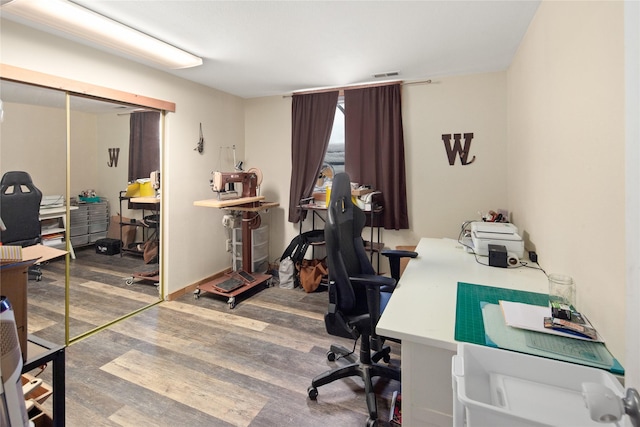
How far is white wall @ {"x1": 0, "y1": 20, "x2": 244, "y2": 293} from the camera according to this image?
2215 millimetres

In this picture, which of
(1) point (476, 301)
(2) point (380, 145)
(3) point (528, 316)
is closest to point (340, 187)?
(1) point (476, 301)

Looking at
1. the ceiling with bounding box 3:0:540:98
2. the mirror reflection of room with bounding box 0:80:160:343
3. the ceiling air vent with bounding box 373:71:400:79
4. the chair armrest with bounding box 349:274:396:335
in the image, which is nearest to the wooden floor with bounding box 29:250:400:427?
the mirror reflection of room with bounding box 0:80:160:343

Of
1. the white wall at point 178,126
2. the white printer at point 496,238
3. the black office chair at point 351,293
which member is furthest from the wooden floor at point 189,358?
the white printer at point 496,238

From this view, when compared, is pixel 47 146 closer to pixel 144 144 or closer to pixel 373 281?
pixel 144 144

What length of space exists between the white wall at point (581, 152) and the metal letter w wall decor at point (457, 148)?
3.61 ft

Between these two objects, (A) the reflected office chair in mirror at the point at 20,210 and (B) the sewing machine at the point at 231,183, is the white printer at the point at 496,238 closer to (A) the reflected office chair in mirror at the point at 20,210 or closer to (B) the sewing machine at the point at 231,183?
(B) the sewing machine at the point at 231,183

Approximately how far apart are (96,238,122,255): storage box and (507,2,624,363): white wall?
11.6ft

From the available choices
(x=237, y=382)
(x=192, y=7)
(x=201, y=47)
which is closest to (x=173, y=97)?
(x=201, y=47)

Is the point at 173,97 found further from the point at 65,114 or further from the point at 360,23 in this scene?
the point at 360,23

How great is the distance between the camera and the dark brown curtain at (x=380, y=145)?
3.44 meters

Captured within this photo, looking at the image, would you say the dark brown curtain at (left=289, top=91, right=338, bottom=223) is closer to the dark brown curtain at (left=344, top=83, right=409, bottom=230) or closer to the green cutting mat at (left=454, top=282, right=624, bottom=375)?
the dark brown curtain at (left=344, top=83, right=409, bottom=230)

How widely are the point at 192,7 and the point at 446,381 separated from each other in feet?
8.06

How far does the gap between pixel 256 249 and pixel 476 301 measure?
303 cm

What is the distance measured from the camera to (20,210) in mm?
2176
